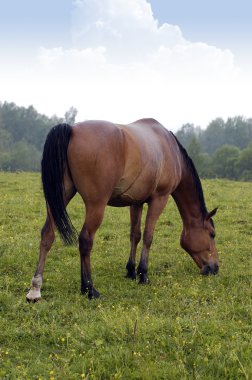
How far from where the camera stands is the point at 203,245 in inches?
307

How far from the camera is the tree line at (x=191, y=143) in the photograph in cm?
6806

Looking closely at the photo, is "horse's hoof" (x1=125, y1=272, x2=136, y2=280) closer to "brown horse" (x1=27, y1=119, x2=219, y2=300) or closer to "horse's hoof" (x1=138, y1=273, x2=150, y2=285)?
"brown horse" (x1=27, y1=119, x2=219, y2=300)

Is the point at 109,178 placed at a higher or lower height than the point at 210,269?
higher

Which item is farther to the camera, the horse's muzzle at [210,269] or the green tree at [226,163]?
the green tree at [226,163]

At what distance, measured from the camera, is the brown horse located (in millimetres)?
5805

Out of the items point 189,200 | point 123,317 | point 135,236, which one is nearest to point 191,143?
point 189,200

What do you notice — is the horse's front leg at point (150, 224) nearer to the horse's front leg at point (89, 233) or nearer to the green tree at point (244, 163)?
the horse's front leg at point (89, 233)

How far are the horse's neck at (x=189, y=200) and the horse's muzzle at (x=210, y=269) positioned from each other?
0.89m

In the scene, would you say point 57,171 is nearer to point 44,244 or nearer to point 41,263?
point 44,244

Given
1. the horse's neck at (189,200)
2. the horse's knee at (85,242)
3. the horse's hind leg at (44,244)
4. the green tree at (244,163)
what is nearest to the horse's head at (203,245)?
the horse's neck at (189,200)

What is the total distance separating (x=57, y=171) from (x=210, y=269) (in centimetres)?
355

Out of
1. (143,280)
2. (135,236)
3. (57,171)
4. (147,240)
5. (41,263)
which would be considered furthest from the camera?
(135,236)

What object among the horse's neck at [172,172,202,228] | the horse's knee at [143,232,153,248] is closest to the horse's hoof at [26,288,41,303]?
the horse's knee at [143,232,153,248]

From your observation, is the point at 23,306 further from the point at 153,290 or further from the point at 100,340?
the point at 153,290
